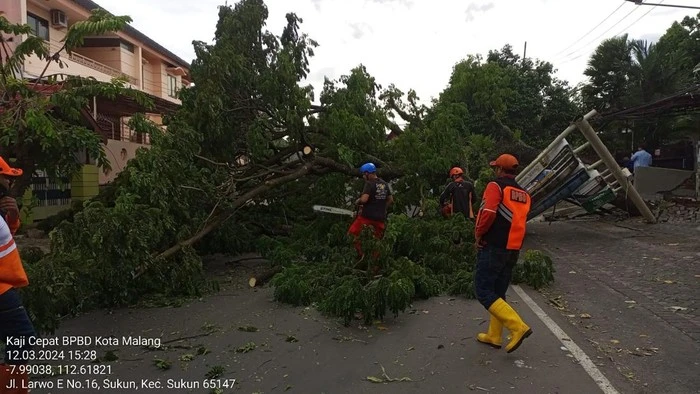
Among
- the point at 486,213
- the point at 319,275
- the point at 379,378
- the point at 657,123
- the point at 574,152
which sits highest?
the point at 657,123

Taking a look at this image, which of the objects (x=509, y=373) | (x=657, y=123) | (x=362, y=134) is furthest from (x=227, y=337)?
(x=657, y=123)

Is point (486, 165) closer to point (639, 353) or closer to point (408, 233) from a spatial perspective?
point (408, 233)

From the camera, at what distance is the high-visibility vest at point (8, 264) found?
10.4 ft

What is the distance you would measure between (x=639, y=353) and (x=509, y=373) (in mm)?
1292

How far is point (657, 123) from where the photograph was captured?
19.2 meters

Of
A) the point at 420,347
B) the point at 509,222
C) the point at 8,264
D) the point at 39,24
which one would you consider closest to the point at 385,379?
the point at 420,347

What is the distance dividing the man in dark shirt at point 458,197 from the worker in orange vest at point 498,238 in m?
3.94

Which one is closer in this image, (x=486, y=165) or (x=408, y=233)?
(x=408, y=233)

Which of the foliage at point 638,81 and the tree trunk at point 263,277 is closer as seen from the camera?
the tree trunk at point 263,277

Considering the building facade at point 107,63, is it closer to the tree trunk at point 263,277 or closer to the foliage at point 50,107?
the tree trunk at point 263,277

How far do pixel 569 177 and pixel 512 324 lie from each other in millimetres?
6391

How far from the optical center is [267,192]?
8.63m

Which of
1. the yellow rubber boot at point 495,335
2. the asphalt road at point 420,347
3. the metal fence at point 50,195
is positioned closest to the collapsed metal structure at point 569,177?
the asphalt road at point 420,347

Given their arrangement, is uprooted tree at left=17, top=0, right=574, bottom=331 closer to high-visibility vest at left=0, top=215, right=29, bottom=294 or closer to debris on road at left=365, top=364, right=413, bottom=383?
debris on road at left=365, top=364, right=413, bottom=383
